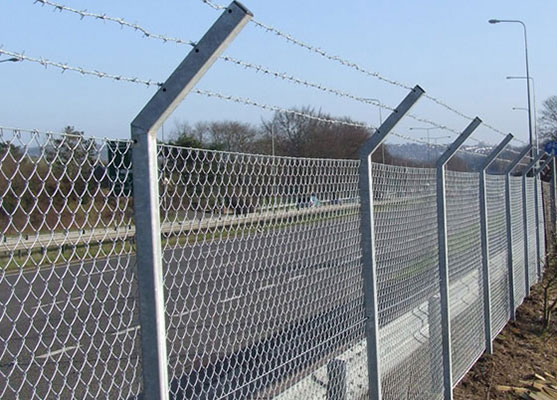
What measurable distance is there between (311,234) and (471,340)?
12.4 feet

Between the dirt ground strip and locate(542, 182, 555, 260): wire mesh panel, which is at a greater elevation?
locate(542, 182, 555, 260): wire mesh panel

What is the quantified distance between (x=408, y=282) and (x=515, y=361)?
10.2ft

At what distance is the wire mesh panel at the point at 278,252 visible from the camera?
2861mm

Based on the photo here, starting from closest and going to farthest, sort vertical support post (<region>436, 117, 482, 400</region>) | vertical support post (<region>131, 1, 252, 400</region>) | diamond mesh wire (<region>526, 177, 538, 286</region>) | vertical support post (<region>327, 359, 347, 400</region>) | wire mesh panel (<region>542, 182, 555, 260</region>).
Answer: vertical support post (<region>131, 1, 252, 400</region>) → vertical support post (<region>327, 359, 347, 400</region>) → vertical support post (<region>436, 117, 482, 400</region>) → diamond mesh wire (<region>526, 177, 538, 286</region>) → wire mesh panel (<region>542, 182, 555, 260</region>)

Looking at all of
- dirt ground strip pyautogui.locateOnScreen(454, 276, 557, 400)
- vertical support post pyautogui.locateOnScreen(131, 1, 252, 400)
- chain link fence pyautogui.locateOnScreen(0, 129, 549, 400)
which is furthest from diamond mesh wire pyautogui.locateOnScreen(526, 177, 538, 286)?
vertical support post pyautogui.locateOnScreen(131, 1, 252, 400)

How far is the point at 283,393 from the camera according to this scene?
135 inches

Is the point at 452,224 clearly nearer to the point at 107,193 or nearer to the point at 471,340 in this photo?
the point at 471,340

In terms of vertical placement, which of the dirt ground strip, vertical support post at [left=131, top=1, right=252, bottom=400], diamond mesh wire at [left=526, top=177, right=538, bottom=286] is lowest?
the dirt ground strip

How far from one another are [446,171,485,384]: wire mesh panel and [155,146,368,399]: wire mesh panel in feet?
8.07

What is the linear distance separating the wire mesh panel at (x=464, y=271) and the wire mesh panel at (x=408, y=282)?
0.54 m

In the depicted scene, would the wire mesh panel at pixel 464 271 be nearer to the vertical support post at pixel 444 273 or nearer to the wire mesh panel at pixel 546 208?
the vertical support post at pixel 444 273

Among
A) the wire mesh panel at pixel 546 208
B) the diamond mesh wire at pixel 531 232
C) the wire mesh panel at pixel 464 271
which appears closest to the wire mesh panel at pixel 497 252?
the wire mesh panel at pixel 464 271

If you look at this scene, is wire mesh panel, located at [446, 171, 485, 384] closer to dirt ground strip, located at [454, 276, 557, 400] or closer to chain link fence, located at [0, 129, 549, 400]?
chain link fence, located at [0, 129, 549, 400]

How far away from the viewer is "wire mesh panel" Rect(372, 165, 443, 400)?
4719 millimetres
